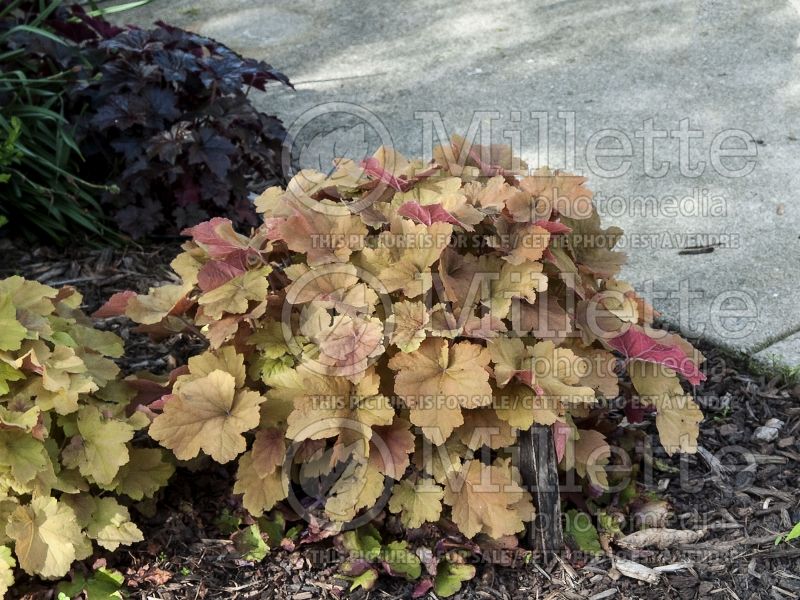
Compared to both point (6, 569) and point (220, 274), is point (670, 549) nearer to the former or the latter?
point (220, 274)

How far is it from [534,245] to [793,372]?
46.4 inches

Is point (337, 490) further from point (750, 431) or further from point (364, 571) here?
point (750, 431)

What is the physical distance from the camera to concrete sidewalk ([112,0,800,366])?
11.0ft

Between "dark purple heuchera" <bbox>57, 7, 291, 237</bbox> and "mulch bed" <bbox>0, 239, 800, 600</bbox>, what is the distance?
0.78 metres

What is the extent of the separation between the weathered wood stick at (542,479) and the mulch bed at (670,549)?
9 centimetres

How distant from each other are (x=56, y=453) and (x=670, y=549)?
1520 mm

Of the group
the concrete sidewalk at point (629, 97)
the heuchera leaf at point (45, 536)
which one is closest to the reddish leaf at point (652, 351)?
the concrete sidewalk at point (629, 97)

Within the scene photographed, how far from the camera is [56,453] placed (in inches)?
86.7

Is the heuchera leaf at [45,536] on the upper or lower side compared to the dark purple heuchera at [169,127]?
lower

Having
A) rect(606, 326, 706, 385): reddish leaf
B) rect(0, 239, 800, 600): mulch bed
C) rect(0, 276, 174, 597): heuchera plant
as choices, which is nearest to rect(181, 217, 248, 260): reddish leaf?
rect(0, 276, 174, 597): heuchera plant

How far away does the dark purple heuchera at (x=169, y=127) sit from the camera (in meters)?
3.29

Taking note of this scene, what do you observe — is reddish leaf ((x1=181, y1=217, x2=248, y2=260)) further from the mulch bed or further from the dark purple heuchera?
the dark purple heuchera

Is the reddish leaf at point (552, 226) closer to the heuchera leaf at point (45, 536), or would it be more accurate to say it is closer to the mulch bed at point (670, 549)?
the mulch bed at point (670, 549)

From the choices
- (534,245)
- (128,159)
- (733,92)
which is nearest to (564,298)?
(534,245)
